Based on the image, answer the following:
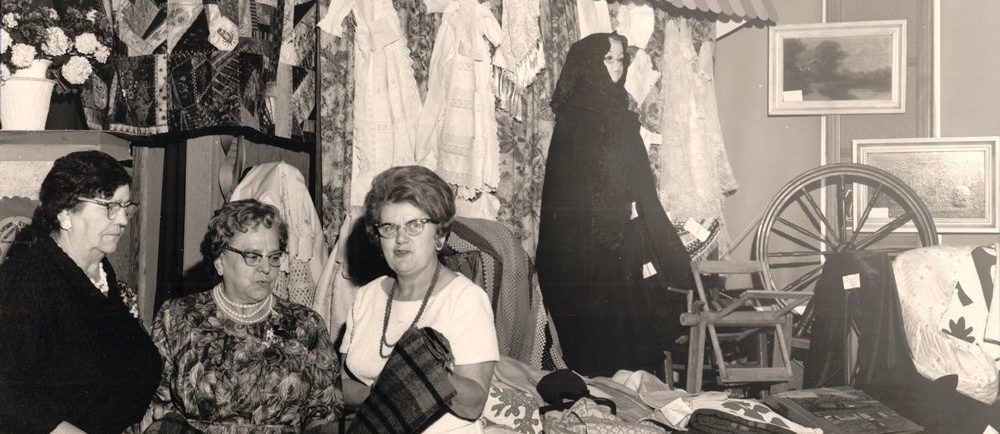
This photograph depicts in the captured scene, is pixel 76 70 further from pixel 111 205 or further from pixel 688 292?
pixel 688 292

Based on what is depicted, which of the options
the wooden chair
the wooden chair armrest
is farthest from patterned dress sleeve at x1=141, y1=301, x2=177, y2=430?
the wooden chair armrest

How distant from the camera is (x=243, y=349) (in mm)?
2760

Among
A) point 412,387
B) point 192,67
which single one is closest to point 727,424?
point 412,387

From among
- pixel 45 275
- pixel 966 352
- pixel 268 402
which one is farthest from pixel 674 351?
pixel 45 275

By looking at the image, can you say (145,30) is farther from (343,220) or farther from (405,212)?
(405,212)

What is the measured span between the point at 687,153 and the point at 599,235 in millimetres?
1020

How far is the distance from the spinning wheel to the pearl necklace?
352 centimetres

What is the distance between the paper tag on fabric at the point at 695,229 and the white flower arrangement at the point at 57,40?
3044mm

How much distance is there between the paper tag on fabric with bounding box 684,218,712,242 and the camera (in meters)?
5.37

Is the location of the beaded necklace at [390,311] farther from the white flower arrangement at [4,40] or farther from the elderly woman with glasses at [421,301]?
the white flower arrangement at [4,40]

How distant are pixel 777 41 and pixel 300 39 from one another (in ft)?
10.4

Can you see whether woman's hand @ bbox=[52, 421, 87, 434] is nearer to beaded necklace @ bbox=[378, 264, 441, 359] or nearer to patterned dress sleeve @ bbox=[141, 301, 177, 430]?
patterned dress sleeve @ bbox=[141, 301, 177, 430]

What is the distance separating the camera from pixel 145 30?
4.02 meters

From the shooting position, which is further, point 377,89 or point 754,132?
point 754,132
